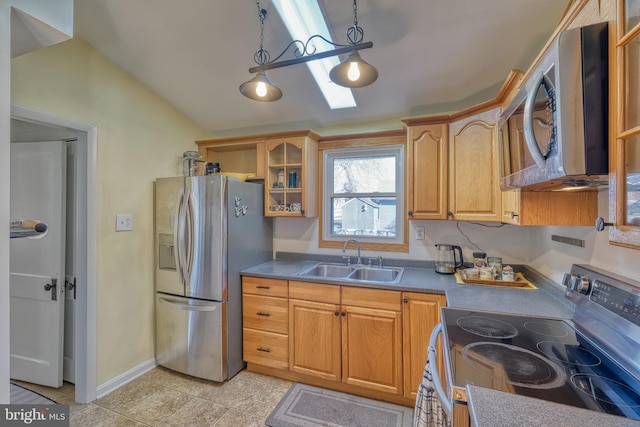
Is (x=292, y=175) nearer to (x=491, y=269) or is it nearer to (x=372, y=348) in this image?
(x=372, y=348)

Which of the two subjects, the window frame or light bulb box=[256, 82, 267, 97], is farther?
the window frame

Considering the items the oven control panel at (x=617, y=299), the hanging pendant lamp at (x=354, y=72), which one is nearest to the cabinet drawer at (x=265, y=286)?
the hanging pendant lamp at (x=354, y=72)

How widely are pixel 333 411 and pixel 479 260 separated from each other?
1.52 m

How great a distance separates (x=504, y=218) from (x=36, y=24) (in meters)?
2.55

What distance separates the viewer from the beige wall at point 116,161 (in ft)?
6.07

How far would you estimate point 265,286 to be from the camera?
2334 millimetres

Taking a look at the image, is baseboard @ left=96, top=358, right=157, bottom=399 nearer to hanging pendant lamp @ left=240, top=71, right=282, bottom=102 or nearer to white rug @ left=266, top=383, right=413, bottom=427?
white rug @ left=266, top=383, right=413, bottom=427

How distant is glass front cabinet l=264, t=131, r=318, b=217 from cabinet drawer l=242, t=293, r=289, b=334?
0.78 metres

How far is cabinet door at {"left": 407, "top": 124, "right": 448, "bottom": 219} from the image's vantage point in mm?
2154

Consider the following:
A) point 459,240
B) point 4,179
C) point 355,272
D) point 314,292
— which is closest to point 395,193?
point 459,240

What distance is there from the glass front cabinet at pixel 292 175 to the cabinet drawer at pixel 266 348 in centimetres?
106

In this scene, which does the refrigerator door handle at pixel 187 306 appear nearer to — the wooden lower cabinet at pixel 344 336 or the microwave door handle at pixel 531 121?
the wooden lower cabinet at pixel 344 336

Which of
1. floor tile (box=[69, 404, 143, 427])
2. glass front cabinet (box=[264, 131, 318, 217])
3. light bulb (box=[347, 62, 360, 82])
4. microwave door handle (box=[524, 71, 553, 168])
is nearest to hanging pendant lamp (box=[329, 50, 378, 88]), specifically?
light bulb (box=[347, 62, 360, 82])

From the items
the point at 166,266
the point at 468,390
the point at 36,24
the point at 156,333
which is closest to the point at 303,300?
the point at 166,266
